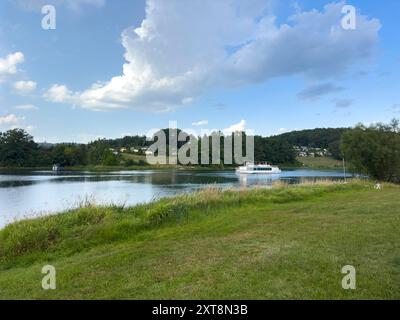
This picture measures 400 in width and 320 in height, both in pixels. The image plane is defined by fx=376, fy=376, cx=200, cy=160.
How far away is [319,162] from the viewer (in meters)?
118

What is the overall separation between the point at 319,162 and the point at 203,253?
117 metres

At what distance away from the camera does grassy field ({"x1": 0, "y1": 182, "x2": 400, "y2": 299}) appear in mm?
5000

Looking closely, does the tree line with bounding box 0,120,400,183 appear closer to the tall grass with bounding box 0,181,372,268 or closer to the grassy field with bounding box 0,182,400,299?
the tall grass with bounding box 0,181,372,268

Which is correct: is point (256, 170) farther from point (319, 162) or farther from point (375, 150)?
point (375, 150)

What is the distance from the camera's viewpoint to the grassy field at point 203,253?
5.00m

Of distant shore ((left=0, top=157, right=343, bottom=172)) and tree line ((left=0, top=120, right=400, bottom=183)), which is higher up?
tree line ((left=0, top=120, right=400, bottom=183))

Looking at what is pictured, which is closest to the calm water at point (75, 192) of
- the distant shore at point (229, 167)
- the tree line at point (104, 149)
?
the tree line at point (104, 149)

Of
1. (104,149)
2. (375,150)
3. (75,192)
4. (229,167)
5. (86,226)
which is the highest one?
(104,149)

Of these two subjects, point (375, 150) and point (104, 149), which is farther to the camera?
point (104, 149)

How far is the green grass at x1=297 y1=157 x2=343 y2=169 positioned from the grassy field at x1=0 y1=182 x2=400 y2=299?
10470cm

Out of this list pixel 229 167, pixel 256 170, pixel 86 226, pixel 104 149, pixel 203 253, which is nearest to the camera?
pixel 203 253

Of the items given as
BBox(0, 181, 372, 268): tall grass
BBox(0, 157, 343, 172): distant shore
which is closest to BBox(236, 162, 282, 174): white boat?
BBox(0, 157, 343, 172): distant shore

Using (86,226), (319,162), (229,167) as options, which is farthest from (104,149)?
(86,226)

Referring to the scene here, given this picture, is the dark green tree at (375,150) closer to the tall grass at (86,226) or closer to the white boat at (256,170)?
the tall grass at (86,226)
